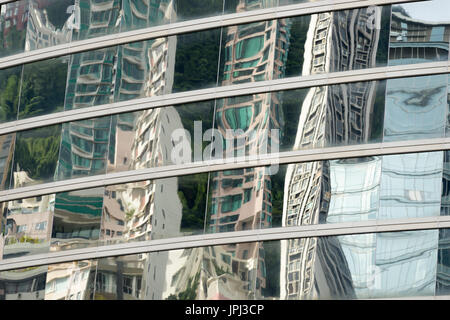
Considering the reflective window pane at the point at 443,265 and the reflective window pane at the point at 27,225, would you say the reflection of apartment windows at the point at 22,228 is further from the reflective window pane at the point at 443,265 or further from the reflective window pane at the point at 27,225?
the reflective window pane at the point at 443,265

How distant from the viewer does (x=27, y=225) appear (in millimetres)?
27594

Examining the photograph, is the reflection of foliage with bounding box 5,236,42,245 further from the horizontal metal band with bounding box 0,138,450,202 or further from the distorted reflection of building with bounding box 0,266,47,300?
the horizontal metal band with bounding box 0,138,450,202

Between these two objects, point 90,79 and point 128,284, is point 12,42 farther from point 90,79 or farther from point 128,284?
point 128,284

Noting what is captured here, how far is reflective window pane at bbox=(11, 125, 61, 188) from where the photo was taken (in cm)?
2766

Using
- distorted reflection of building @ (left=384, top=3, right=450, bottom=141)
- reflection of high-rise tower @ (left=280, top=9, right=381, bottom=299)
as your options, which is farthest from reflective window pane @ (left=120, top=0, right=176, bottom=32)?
distorted reflection of building @ (left=384, top=3, right=450, bottom=141)

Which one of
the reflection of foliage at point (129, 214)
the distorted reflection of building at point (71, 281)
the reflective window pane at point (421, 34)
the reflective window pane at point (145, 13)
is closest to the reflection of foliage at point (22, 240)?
the distorted reflection of building at point (71, 281)

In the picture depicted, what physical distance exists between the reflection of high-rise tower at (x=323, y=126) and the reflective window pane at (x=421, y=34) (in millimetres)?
559

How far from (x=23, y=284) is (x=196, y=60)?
765 centimetres

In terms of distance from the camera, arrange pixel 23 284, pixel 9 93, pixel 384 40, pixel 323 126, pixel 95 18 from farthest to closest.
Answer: pixel 9 93 → pixel 95 18 → pixel 23 284 → pixel 384 40 → pixel 323 126

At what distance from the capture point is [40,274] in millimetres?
27141

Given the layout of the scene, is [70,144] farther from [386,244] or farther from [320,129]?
[386,244]

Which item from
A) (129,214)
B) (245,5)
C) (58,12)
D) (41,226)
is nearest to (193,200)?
(129,214)

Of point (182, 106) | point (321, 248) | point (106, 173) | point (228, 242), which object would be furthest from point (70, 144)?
point (321, 248)

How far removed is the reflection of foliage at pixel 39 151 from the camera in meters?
27.7
